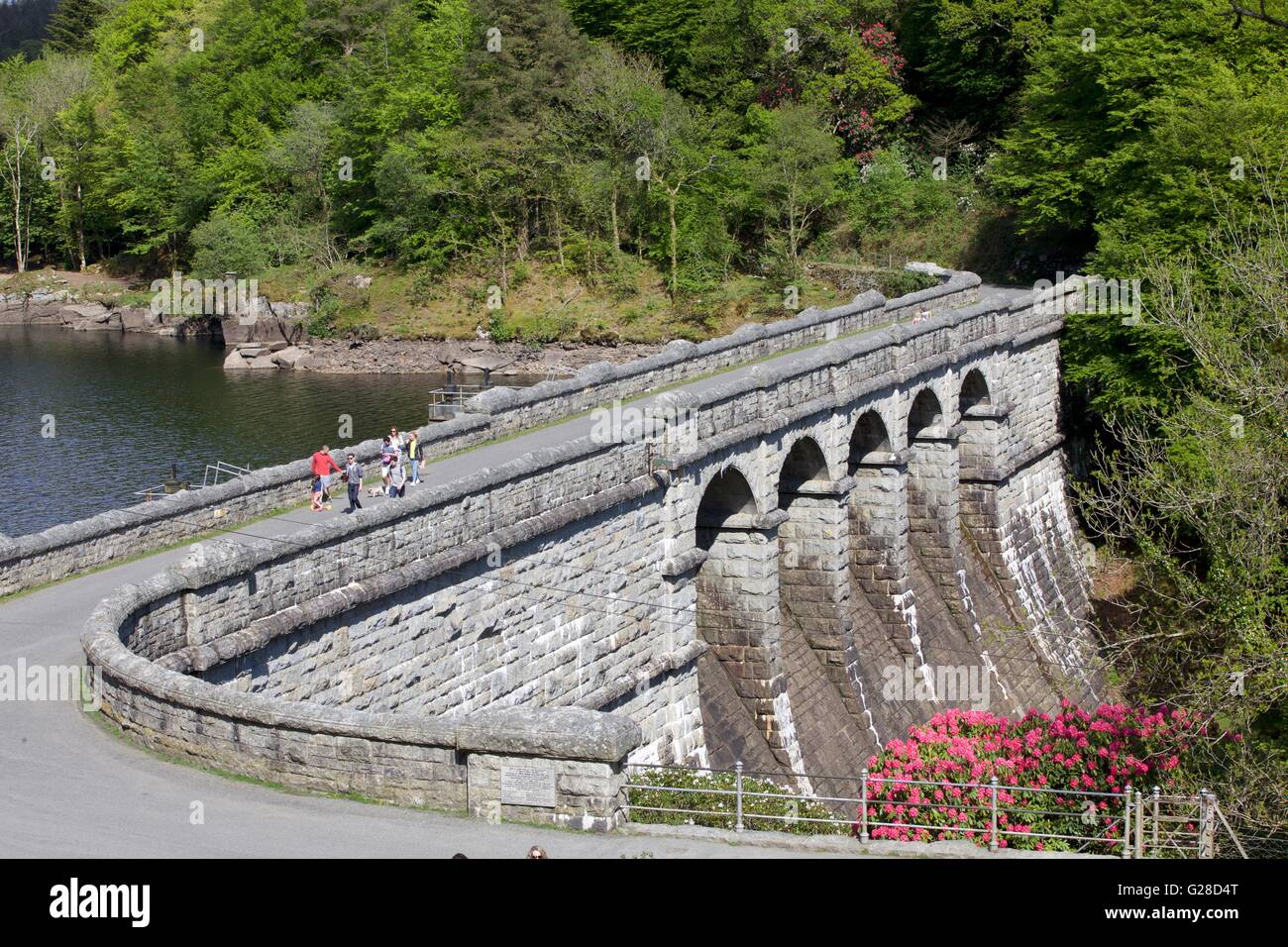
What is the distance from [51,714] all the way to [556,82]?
59279 millimetres

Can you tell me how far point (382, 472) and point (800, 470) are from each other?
10.2m

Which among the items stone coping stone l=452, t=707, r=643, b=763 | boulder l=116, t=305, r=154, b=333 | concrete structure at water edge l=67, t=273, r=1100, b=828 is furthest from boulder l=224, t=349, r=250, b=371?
stone coping stone l=452, t=707, r=643, b=763

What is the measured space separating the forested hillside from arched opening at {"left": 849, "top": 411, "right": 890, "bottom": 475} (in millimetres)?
7806

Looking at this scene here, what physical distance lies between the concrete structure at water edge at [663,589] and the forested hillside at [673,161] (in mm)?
4054

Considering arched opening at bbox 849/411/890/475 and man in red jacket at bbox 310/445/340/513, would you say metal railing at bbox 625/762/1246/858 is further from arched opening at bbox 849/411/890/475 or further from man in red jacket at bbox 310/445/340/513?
arched opening at bbox 849/411/890/475

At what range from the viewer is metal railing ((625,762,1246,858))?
14475 mm

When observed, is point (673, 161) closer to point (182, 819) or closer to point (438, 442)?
point (438, 442)

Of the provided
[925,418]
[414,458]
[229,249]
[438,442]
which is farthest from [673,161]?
[414,458]

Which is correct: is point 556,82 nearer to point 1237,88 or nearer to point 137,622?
point 1237,88

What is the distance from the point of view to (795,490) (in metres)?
32.0

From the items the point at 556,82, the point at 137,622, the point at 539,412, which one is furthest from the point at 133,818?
the point at 556,82

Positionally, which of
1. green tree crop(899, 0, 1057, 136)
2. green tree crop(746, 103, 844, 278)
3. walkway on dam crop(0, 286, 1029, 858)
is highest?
green tree crop(899, 0, 1057, 136)

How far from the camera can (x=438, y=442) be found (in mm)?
27594

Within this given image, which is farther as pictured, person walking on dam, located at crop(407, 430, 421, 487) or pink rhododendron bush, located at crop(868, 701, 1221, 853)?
person walking on dam, located at crop(407, 430, 421, 487)
